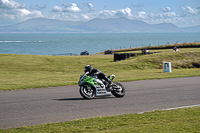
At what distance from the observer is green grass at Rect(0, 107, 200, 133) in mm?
7262

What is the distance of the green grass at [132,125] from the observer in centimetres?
726

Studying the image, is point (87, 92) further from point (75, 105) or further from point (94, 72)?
point (75, 105)

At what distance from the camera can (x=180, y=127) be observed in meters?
7.33

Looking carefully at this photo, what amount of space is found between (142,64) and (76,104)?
2524 cm

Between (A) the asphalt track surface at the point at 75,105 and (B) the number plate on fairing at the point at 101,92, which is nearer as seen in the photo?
(A) the asphalt track surface at the point at 75,105

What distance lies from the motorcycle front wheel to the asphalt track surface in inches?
8.8

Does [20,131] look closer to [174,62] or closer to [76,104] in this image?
[76,104]

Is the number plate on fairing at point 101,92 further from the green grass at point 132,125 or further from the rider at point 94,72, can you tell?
the green grass at point 132,125

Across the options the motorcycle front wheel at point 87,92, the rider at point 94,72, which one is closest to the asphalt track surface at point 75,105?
the motorcycle front wheel at point 87,92

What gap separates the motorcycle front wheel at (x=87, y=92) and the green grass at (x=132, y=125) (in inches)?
165

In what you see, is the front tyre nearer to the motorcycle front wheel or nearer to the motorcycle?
the motorcycle

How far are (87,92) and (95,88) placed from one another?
15.9 inches

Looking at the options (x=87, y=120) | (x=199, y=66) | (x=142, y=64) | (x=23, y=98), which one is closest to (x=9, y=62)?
(x=142, y=64)

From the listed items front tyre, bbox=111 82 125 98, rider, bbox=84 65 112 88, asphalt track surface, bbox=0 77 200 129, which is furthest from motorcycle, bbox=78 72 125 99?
asphalt track surface, bbox=0 77 200 129
